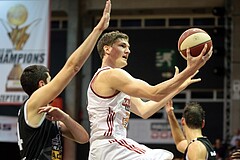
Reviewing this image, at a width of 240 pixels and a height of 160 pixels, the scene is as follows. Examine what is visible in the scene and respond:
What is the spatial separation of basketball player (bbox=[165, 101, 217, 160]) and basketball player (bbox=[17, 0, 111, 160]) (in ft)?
4.15

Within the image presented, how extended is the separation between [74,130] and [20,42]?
10.8 m

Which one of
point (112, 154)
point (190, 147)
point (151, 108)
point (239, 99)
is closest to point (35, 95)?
point (112, 154)

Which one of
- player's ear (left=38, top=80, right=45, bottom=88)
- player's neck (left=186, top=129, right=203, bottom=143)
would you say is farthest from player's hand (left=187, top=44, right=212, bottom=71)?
player's neck (left=186, top=129, right=203, bottom=143)

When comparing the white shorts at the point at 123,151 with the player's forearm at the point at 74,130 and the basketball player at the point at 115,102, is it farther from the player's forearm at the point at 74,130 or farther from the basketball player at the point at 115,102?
the player's forearm at the point at 74,130

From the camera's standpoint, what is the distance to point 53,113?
151 inches

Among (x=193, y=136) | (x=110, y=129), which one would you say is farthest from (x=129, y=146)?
(x=193, y=136)

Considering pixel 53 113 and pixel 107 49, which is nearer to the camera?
pixel 53 113

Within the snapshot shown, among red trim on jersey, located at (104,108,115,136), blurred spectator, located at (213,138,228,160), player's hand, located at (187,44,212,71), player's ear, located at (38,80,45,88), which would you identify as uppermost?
player's hand, located at (187,44,212,71)

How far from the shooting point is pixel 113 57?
4.66 m

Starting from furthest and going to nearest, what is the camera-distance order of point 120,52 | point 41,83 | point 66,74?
point 120,52
point 41,83
point 66,74

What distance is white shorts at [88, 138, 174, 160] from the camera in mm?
4160

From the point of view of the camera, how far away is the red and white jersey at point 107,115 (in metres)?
4.41

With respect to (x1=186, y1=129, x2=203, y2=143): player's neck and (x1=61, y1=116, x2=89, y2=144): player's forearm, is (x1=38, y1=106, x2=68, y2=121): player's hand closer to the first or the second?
(x1=61, y1=116, x2=89, y2=144): player's forearm

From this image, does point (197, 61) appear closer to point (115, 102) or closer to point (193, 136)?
point (115, 102)
